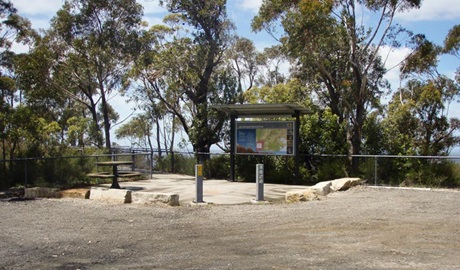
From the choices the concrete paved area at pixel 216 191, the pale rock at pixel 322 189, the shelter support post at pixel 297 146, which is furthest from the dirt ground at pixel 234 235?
the shelter support post at pixel 297 146

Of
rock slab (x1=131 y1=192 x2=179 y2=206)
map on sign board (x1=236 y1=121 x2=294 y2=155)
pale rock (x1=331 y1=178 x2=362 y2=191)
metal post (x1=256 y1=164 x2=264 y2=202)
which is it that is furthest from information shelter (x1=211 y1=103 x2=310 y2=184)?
rock slab (x1=131 y1=192 x2=179 y2=206)

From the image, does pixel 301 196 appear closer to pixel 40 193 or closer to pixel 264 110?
pixel 264 110

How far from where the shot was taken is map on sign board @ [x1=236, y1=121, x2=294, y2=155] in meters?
19.3

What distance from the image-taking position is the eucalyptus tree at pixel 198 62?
25.9 m

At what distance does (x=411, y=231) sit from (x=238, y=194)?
729 cm

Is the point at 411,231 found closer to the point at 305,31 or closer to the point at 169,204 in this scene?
the point at 169,204

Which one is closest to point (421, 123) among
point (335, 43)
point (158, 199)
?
point (335, 43)

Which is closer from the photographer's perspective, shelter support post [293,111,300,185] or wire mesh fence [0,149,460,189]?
wire mesh fence [0,149,460,189]

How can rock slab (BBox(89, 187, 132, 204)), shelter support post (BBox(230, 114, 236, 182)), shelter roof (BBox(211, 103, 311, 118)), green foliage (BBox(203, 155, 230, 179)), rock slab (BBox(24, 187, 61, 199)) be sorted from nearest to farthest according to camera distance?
rock slab (BBox(89, 187, 132, 204)) < rock slab (BBox(24, 187, 61, 199)) < shelter roof (BBox(211, 103, 311, 118)) < shelter support post (BBox(230, 114, 236, 182)) < green foliage (BBox(203, 155, 230, 179))

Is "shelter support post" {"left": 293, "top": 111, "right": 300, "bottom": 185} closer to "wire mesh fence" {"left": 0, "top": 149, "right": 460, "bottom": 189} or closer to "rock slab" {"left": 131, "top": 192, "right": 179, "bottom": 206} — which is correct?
"wire mesh fence" {"left": 0, "top": 149, "right": 460, "bottom": 189}

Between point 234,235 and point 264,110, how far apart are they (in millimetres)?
11503

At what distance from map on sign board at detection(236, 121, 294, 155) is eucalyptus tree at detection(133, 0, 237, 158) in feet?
18.0

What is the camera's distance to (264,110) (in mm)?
19766

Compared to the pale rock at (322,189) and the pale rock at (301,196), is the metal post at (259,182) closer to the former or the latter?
the pale rock at (301,196)
